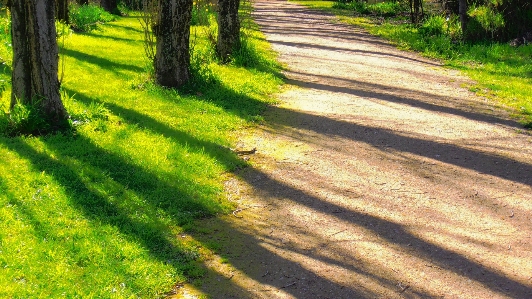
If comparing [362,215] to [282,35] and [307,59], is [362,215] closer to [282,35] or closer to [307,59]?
[307,59]

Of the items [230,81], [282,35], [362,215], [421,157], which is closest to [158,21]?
[230,81]

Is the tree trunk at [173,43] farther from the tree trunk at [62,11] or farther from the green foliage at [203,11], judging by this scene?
the tree trunk at [62,11]

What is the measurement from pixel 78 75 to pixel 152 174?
4.90 metres

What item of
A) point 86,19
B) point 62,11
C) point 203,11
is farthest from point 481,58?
point 86,19

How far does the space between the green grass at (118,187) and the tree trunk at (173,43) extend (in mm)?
242

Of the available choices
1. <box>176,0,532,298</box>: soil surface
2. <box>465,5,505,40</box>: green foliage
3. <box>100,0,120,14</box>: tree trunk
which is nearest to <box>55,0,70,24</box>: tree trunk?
<box>100,0,120,14</box>: tree trunk

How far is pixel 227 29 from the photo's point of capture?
1195 cm

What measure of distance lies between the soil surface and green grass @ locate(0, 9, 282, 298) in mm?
301

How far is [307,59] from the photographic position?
13711 mm

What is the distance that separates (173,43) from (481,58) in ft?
23.0

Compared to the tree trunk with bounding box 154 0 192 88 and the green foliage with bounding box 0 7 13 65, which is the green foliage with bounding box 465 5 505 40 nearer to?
the tree trunk with bounding box 154 0 192 88

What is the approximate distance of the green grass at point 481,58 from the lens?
32.3ft

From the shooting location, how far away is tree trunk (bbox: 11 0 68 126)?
662 cm

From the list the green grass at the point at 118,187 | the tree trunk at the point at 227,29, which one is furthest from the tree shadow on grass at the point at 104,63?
the tree trunk at the point at 227,29
